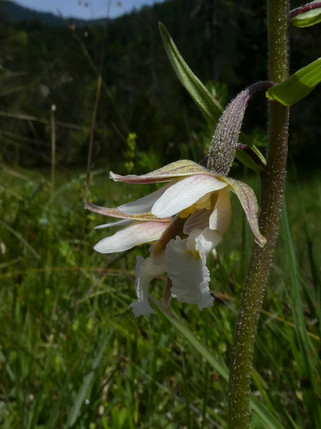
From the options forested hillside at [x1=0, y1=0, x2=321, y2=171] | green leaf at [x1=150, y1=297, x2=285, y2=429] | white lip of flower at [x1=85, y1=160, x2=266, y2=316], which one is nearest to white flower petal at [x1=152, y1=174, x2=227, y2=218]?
white lip of flower at [x1=85, y1=160, x2=266, y2=316]

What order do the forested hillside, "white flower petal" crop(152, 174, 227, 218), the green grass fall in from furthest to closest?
the forested hillside → the green grass → "white flower petal" crop(152, 174, 227, 218)

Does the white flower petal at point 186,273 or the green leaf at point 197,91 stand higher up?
the green leaf at point 197,91

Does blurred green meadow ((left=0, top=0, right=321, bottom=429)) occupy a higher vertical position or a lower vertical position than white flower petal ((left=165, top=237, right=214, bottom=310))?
lower

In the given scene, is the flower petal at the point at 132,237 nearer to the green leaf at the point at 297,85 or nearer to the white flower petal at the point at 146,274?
the white flower petal at the point at 146,274

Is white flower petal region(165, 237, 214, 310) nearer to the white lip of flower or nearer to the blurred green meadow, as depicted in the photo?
the white lip of flower

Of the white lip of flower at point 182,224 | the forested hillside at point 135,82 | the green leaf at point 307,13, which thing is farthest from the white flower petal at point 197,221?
the forested hillside at point 135,82

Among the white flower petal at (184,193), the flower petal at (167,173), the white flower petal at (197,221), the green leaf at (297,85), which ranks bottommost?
the white flower petal at (197,221)

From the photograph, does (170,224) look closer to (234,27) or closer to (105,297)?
(105,297)
